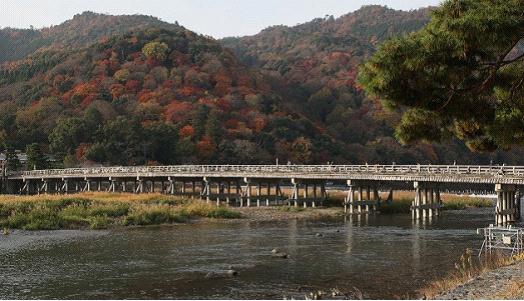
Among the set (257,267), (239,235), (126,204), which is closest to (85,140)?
(126,204)

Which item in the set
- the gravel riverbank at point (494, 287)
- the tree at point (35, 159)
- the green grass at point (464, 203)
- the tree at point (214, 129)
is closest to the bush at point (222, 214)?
the green grass at point (464, 203)

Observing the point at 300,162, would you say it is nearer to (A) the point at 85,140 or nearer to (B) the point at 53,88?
(A) the point at 85,140

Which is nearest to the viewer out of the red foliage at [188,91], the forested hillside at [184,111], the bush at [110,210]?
the bush at [110,210]

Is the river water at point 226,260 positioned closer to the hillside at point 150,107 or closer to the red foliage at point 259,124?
the hillside at point 150,107

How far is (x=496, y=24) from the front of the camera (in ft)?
40.9

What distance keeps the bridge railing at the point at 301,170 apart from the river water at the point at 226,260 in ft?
13.2

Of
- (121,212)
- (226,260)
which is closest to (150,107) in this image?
(121,212)

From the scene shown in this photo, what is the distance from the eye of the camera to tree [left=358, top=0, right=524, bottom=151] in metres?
12.8

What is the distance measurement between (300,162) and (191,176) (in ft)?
115

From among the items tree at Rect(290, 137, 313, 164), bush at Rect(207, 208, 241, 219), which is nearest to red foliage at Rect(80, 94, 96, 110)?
tree at Rect(290, 137, 313, 164)

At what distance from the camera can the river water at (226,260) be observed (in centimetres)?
1884

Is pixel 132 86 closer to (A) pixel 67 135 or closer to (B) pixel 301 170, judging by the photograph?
(A) pixel 67 135

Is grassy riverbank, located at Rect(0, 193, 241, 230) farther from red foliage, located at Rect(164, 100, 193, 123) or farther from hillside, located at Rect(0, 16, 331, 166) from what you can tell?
red foliage, located at Rect(164, 100, 193, 123)

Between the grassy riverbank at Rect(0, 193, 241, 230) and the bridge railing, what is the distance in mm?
8354
